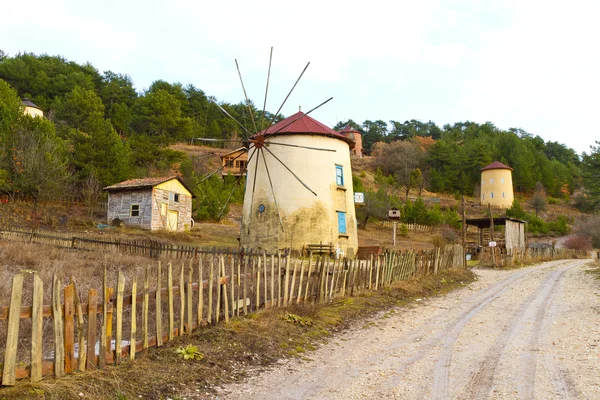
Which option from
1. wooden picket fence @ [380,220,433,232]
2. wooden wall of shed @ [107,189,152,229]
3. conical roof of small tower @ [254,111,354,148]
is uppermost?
conical roof of small tower @ [254,111,354,148]

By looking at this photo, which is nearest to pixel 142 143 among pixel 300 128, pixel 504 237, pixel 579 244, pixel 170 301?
pixel 300 128

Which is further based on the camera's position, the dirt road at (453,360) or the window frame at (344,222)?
the window frame at (344,222)

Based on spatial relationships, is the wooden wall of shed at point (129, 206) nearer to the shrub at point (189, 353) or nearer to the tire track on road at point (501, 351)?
the tire track on road at point (501, 351)

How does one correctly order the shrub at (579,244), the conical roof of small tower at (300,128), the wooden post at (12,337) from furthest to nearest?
1. the shrub at (579,244)
2. the conical roof of small tower at (300,128)
3. the wooden post at (12,337)

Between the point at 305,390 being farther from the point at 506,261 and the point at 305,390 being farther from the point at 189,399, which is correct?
the point at 506,261

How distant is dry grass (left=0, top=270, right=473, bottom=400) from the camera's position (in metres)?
5.09

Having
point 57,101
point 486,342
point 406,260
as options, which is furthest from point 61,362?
point 57,101

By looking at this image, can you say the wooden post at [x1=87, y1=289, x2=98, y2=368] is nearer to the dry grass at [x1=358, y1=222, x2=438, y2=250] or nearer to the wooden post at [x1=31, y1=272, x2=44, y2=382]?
the wooden post at [x1=31, y1=272, x2=44, y2=382]

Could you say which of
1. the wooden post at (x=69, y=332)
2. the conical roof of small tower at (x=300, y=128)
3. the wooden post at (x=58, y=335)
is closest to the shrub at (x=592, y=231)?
the conical roof of small tower at (x=300, y=128)

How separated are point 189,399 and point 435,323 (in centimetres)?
657

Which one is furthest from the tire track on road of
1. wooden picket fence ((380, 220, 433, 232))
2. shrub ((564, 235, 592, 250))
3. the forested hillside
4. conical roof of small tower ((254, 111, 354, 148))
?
shrub ((564, 235, 592, 250))

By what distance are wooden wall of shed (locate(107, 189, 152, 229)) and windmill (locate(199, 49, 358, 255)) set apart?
40.1 feet

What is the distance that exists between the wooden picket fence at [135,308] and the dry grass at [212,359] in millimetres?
175

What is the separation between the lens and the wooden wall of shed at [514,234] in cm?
3962
